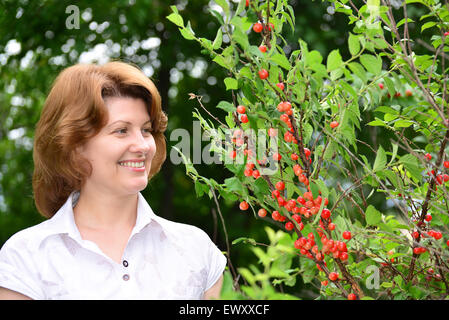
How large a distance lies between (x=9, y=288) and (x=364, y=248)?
3.60 feet

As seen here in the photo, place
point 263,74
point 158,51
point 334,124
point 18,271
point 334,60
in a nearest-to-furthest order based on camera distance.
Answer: point 334,60
point 263,74
point 334,124
point 18,271
point 158,51

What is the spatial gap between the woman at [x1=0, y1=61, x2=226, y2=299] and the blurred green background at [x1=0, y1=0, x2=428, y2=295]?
2.66 metres

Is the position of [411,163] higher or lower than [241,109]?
lower

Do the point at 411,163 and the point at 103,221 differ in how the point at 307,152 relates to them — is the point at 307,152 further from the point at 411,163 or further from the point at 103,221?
the point at 103,221

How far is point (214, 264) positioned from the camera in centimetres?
206

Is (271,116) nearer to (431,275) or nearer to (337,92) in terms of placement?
(337,92)

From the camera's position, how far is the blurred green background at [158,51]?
5730 mm

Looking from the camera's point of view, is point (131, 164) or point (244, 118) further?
point (131, 164)

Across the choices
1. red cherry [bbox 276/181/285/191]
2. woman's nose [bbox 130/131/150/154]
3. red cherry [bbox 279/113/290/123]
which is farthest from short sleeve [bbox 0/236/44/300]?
red cherry [bbox 279/113/290/123]

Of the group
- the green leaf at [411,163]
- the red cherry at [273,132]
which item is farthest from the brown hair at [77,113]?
the green leaf at [411,163]

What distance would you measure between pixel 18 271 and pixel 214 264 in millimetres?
Answer: 680

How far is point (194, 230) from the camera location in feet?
6.90

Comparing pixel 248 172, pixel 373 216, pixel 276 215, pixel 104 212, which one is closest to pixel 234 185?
pixel 248 172

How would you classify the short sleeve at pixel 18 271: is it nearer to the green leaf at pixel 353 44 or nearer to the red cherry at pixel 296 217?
the red cherry at pixel 296 217
